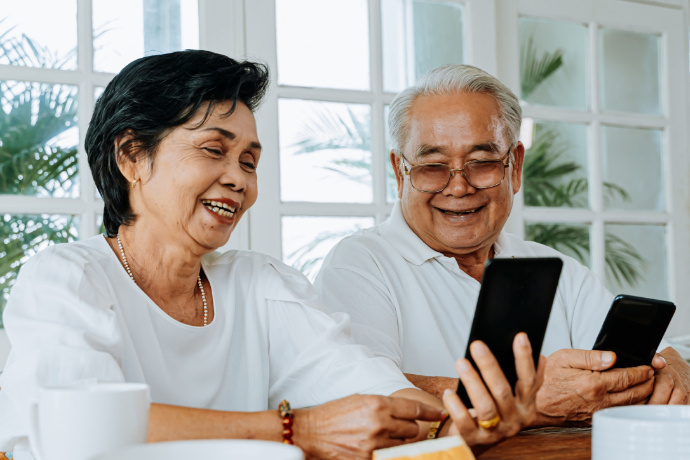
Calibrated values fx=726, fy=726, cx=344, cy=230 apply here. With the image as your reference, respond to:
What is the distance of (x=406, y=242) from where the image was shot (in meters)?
1.94

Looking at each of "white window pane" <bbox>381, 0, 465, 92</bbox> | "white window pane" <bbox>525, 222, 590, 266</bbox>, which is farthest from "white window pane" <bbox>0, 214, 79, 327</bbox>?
"white window pane" <bbox>525, 222, 590, 266</bbox>

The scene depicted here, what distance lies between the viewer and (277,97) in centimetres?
248

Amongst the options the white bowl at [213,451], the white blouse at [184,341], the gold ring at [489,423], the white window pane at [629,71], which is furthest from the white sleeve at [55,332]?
the white window pane at [629,71]

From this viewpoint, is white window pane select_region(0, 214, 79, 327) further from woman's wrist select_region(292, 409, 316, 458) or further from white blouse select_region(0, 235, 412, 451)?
woman's wrist select_region(292, 409, 316, 458)

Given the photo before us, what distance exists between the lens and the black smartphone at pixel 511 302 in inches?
37.3

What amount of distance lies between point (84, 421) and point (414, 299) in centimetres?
124

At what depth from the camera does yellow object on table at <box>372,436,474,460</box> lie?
30.5 inches

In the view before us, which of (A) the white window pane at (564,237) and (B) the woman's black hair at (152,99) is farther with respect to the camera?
(A) the white window pane at (564,237)

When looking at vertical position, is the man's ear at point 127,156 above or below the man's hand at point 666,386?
above

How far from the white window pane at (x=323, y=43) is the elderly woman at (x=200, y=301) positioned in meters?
1.10

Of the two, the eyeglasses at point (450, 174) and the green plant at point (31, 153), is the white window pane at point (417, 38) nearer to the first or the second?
the eyeglasses at point (450, 174)

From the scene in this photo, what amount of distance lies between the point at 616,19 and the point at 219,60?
2.32 meters

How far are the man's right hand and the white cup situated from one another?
95 centimetres

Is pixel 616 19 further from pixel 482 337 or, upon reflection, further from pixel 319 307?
pixel 482 337
